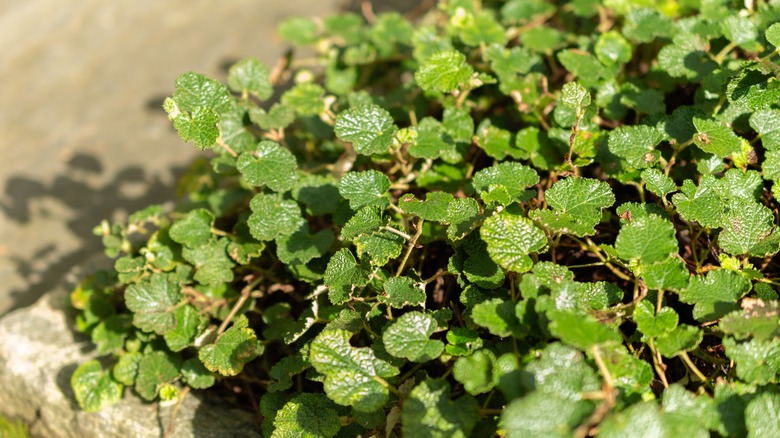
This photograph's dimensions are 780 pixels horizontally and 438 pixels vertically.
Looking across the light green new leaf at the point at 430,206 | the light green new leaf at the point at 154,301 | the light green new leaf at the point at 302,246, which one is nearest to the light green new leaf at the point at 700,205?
the light green new leaf at the point at 430,206

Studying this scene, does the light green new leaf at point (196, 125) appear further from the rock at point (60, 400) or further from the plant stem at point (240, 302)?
the rock at point (60, 400)

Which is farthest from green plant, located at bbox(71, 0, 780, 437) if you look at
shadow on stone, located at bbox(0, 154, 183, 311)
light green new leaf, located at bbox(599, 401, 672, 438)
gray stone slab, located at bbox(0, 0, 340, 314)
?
gray stone slab, located at bbox(0, 0, 340, 314)

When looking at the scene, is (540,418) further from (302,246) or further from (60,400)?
(60,400)

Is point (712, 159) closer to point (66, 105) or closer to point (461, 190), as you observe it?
point (461, 190)

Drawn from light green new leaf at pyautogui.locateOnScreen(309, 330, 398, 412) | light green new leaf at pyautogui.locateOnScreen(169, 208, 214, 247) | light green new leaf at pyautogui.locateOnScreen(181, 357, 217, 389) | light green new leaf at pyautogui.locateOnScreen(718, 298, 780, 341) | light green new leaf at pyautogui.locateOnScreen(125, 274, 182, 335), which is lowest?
light green new leaf at pyautogui.locateOnScreen(181, 357, 217, 389)

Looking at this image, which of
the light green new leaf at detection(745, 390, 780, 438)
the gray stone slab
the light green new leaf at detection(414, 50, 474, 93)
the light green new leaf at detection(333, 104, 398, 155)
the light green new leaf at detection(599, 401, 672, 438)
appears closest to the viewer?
the light green new leaf at detection(599, 401, 672, 438)

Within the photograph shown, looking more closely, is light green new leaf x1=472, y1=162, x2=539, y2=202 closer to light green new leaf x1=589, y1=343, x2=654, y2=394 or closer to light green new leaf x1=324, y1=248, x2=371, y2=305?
light green new leaf x1=324, y1=248, x2=371, y2=305
